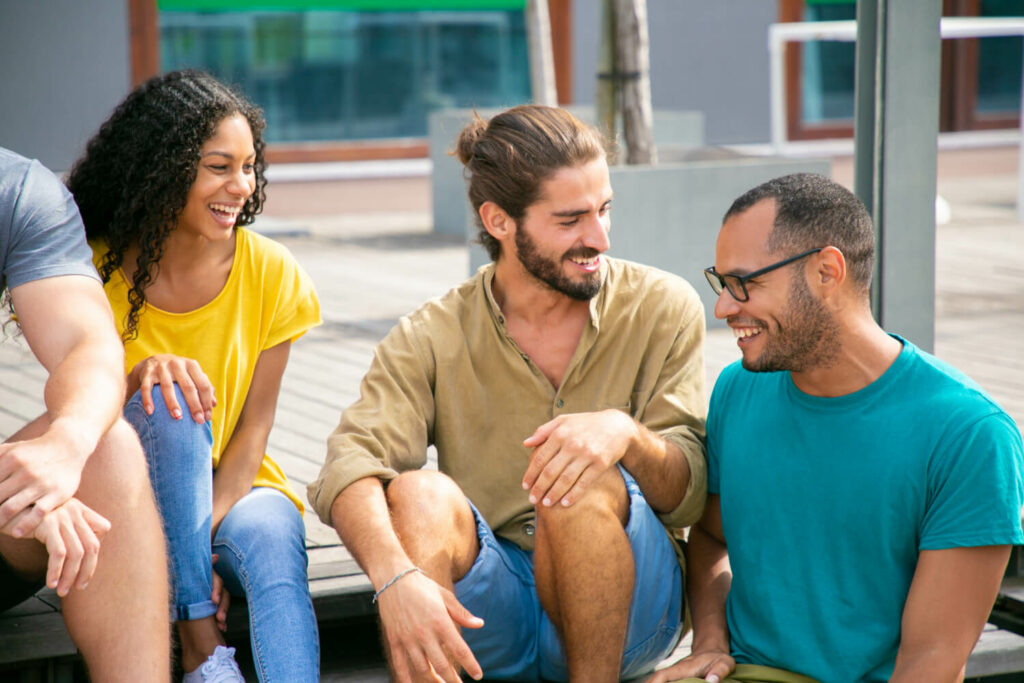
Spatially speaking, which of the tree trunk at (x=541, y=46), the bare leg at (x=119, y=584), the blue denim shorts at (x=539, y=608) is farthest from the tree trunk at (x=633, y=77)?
the bare leg at (x=119, y=584)

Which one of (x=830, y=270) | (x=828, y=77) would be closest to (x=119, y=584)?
(x=830, y=270)

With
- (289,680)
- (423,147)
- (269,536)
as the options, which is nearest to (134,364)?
(269,536)

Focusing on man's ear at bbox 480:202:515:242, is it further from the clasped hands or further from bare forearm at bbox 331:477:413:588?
the clasped hands

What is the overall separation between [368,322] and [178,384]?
344 cm

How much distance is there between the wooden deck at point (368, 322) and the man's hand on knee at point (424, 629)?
57 centimetres

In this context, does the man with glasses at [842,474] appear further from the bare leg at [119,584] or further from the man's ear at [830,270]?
the bare leg at [119,584]

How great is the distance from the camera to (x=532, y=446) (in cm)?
223

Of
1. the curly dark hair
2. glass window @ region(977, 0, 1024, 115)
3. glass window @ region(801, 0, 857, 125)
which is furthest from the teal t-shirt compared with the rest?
glass window @ region(977, 0, 1024, 115)

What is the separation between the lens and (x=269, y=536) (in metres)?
2.42

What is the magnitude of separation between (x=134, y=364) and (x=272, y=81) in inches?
325

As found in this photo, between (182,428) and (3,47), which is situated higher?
(3,47)

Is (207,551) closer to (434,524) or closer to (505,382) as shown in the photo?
(434,524)

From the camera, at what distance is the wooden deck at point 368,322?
11.0 ft

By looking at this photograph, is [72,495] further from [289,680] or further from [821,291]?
[821,291]
